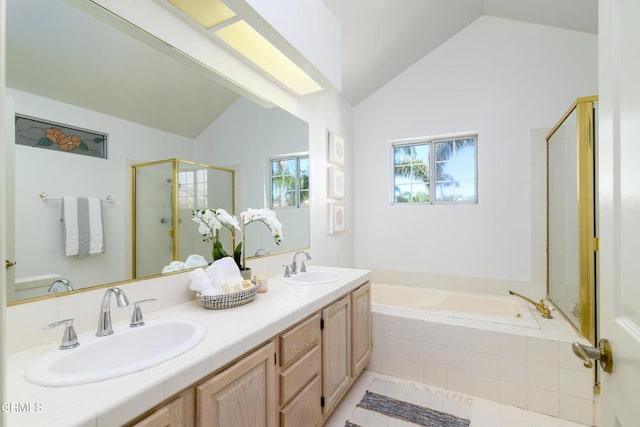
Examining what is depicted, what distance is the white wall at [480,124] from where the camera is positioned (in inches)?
104

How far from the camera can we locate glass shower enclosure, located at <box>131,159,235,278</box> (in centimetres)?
126

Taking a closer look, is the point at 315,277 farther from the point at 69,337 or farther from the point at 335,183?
the point at 69,337

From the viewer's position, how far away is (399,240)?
3.25 m

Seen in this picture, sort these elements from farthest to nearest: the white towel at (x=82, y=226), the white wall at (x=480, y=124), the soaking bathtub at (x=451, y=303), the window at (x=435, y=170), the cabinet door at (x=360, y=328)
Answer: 1. the window at (x=435, y=170)
2. the white wall at (x=480, y=124)
3. the soaking bathtub at (x=451, y=303)
4. the cabinet door at (x=360, y=328)
5. the white towel at (x=82, y=226)

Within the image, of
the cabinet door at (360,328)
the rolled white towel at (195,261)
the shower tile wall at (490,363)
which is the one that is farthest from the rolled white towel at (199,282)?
the shower tile wall at (490,363)

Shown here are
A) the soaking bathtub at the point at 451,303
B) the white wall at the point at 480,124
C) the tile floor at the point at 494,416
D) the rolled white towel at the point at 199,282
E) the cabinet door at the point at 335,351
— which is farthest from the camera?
the white wall at the point at 480,124

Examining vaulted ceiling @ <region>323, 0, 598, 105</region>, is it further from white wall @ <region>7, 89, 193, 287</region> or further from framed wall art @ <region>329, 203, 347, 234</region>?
white wall @ <region>7, 89, 193, 287</region>

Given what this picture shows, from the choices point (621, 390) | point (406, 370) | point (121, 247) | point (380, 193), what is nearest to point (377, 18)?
point (380, 193)

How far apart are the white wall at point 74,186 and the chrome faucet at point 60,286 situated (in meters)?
0.02

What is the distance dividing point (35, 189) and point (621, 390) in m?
1.68

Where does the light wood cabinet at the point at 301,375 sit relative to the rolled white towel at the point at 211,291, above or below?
below

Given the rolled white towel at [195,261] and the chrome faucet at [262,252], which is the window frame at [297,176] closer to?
the chrome faucet at [262,252]

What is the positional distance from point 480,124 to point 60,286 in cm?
332

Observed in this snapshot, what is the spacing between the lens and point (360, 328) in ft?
6.68
